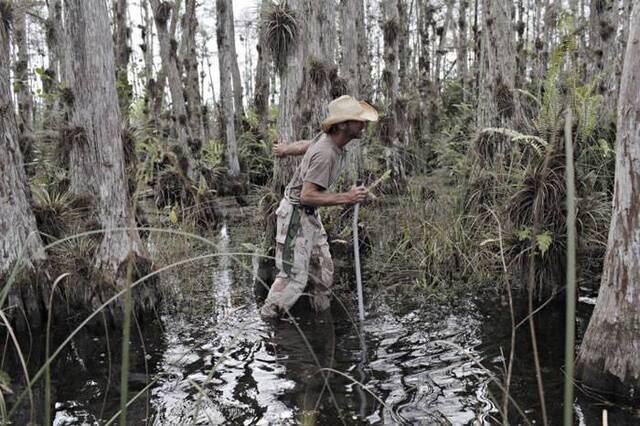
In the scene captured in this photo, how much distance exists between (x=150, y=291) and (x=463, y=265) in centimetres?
358

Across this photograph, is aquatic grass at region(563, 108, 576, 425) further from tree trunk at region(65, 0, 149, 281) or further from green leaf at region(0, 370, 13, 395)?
tree trunk at region(65, 0, 149, 281)

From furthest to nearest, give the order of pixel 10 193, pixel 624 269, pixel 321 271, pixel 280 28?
1. pixel 280 28
2. pixel 321 271
3. pixel 10 193
4. pixel 624 269

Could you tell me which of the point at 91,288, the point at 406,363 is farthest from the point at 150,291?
the point at 406,363

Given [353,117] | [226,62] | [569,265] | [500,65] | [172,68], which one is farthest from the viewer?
[226,62]

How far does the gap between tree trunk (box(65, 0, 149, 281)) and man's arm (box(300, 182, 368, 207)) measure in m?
1.82

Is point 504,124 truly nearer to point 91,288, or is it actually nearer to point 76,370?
point 91,288

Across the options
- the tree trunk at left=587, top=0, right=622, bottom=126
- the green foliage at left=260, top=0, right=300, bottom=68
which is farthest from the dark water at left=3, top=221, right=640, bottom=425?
the tree trunk at left=587, top=0, right=622, bottom=126

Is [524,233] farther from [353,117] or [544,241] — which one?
[353,117]

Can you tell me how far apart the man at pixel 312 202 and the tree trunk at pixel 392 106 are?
6.45 metres

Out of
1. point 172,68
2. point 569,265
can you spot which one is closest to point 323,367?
point 569,265

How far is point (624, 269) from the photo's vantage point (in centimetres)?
406

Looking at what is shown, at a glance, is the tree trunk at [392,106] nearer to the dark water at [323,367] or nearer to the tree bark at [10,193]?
the dark water at [323,367]

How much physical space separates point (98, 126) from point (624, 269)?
4.87 m

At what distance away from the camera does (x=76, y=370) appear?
518 centimetres
